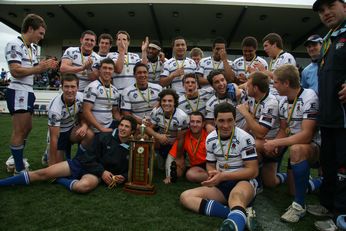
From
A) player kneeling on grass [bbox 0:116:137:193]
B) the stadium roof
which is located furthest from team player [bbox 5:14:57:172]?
the stadium roof

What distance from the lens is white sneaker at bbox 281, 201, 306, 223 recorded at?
291 cm

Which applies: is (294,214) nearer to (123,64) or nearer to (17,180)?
(17,180)

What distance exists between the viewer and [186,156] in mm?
4660

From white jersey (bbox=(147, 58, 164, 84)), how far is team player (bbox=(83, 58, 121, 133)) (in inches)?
43.0

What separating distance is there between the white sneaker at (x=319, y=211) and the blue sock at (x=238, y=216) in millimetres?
994

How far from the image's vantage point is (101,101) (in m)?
4.68

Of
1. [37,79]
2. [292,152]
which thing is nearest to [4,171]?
[292,152]

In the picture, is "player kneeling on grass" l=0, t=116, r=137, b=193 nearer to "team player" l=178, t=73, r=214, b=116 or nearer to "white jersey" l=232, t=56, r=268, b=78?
"team player" l=178, t=73, r=214, b=116

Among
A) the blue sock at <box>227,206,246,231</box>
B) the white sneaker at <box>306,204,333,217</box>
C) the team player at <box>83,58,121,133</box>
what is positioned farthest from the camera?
the team player at <box>83,58,121,133</box>

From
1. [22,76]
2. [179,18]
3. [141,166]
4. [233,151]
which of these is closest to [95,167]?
[141,166]

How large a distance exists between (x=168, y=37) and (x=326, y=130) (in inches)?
651

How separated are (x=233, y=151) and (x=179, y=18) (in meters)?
13.9

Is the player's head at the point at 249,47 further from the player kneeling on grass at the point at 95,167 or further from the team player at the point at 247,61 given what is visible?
the player kneeling on grass at the point at 95,167

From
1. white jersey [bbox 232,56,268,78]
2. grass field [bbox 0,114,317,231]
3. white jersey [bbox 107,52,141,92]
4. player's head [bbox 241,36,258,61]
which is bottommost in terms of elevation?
grass field [bbox 0,114,317,231]
